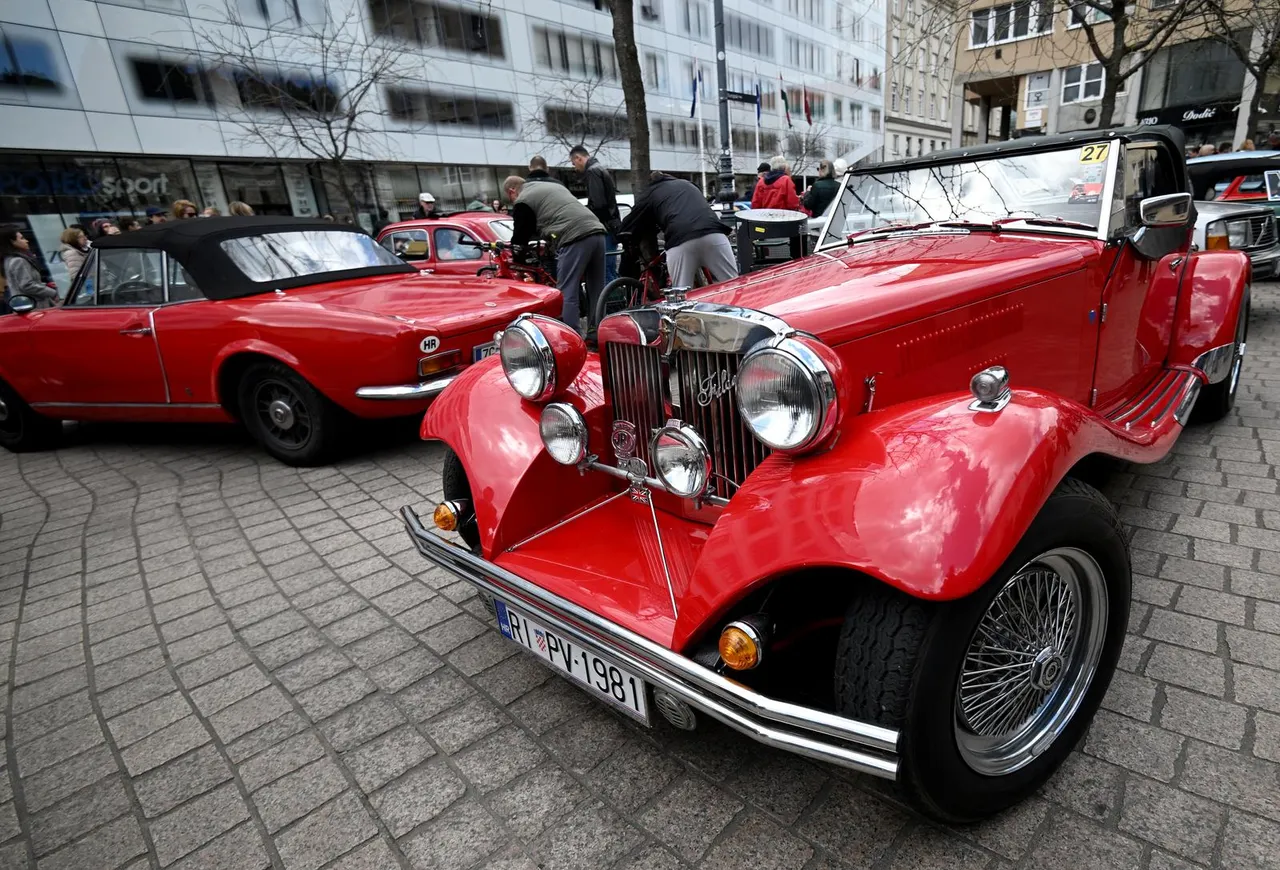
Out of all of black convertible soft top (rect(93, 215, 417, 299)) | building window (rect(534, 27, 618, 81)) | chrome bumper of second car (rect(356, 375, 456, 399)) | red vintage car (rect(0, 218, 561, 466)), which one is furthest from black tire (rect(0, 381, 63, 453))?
building window (rect(534, 27, 618, 81))

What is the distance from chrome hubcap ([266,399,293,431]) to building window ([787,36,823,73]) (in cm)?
4430

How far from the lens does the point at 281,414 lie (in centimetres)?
463

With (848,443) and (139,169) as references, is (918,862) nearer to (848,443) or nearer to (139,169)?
(848,443)

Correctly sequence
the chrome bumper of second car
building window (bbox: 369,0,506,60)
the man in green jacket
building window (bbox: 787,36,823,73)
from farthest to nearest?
building window (bbox: 787,36,823,73), building window (bbox: 369,0,506,60), the man in green jacket, the chrome bumper of second car

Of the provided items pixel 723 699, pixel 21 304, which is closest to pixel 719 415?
pixel 723 699

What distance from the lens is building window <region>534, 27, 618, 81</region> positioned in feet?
83.8

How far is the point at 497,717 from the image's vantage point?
221cm

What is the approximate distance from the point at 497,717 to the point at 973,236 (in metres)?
2.71

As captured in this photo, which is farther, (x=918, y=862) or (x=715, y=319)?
(x=715, y=319)

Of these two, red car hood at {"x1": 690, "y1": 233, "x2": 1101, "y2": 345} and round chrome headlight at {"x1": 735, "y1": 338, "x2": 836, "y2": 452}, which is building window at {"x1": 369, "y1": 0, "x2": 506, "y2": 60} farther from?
round chrome headlight at {"x1": 735, "y1": 338, "x2": 836, "y2": 452}

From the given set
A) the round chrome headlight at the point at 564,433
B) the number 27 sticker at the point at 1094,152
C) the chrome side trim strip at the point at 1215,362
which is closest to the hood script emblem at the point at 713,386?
the round chrome headlight at the point at 564,433

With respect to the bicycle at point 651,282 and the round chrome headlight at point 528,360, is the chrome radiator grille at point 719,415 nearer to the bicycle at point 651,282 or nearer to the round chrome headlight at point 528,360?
the round chrome headlight at point 528,360

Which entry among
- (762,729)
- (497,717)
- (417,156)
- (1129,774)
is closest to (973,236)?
(1129,774)

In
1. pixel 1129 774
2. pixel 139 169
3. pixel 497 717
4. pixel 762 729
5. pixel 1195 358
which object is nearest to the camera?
pixel 762 729
